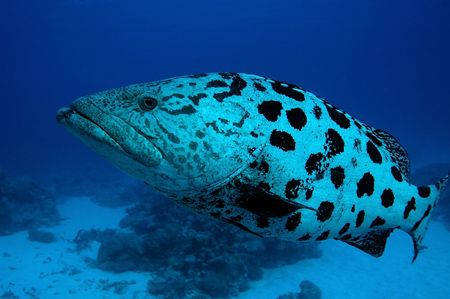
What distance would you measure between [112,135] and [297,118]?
1.21m

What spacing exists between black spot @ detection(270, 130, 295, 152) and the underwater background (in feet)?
24.7

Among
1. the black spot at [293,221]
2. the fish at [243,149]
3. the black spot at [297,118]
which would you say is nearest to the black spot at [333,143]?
the fish at [243,149]

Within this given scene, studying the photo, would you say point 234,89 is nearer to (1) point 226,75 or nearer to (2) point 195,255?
(1) point 226,75

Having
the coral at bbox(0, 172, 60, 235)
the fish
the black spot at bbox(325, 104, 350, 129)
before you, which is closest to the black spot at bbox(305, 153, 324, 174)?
the fish

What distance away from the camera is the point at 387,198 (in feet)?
8.63

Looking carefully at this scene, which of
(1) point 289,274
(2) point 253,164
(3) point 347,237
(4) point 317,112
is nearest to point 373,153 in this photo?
(4) point 317,112

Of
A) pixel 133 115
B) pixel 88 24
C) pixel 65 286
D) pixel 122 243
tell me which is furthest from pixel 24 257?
pixel 88 24

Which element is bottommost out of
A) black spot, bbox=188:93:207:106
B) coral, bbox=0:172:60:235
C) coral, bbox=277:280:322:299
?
black spot, bbox=188:93:207:106

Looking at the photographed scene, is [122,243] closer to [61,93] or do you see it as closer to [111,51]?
[111,51]

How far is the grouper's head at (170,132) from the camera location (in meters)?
1.92

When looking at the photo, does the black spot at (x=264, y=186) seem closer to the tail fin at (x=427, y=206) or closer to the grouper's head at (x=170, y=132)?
the grouper's head at (x=170, y=132)

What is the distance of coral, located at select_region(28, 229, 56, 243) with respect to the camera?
13.1m

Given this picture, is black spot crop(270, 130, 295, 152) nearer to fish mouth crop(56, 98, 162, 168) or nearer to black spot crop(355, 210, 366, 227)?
fish mouth crop(56, 98, 162, 168)

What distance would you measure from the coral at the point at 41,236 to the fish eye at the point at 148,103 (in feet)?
44.4
